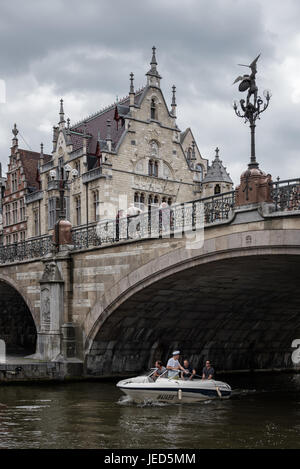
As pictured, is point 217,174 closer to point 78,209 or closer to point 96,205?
point 96,205

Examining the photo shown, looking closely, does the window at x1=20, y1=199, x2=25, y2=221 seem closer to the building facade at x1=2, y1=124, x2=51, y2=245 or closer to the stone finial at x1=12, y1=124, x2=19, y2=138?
the building facade at x1=2, y1=124, x2=51, y2=245

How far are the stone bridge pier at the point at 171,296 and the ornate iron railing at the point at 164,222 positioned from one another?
0.46 metres

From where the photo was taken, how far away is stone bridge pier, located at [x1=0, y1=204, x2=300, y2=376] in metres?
18.4

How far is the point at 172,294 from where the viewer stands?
23.2 m

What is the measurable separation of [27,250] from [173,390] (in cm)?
1326

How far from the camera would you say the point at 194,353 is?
93.2 feet

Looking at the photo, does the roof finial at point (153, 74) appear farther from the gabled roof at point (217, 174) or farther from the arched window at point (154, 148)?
the gabled roof at point (217, 174)

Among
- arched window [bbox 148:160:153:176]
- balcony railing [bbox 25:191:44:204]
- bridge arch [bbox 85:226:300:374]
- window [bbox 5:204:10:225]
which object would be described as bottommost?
bridge arch [bbox 85:226:300:374]

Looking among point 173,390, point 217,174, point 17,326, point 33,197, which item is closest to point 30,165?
point 33,197

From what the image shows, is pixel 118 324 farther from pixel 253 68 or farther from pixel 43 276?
pixel 253 68

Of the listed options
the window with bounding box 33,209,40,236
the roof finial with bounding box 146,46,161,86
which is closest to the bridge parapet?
the roof finial with bounding box 146,46,161,86

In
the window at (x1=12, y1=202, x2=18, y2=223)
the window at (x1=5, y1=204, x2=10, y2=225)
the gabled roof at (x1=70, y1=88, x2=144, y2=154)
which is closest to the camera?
the gabled roof at (x1=70, y1=88, x2=144, y2=154)

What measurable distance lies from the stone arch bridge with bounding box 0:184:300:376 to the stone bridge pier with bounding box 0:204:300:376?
39 millimetres

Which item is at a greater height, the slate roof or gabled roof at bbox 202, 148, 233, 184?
the slate roof
